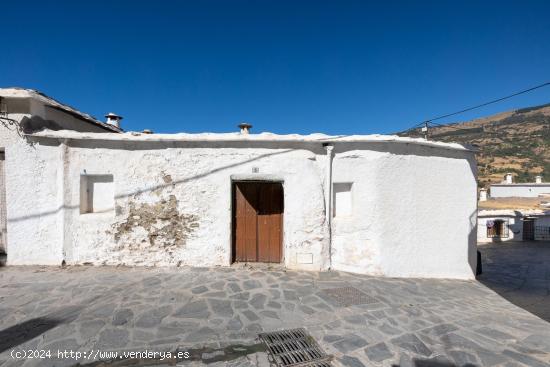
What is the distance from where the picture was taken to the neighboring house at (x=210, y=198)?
555cm

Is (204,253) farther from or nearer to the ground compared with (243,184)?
nearer to the ground

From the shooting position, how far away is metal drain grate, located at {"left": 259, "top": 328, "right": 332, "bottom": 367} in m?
2.79

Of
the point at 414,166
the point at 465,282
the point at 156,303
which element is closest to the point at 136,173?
the point at 156,303

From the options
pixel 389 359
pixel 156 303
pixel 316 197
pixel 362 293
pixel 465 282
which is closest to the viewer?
pixel 389 359

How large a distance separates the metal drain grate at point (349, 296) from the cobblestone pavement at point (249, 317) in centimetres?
9

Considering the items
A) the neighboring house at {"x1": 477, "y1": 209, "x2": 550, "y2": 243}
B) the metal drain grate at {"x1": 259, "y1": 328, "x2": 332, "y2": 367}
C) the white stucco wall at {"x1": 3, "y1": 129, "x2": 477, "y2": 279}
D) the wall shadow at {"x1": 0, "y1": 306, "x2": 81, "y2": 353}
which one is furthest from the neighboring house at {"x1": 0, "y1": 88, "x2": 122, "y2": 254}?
the neighboring house at {"x1": 477, "y1": 209, "x2": 550, "y2": 243}

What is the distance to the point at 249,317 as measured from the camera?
3.65 m

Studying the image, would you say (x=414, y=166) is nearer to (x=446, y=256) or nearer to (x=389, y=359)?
(x=446, y=256)

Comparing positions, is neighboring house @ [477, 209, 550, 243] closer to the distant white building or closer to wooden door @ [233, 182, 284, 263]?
wooden door @ [233, 182, 284, 263]

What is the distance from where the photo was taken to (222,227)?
18.6ft

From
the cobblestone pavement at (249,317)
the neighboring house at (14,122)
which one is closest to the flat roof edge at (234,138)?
the neighboring house at (14,122)

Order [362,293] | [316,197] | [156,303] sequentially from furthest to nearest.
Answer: [316,197] < [362,293] < [156,303]

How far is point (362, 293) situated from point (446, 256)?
3.16 m

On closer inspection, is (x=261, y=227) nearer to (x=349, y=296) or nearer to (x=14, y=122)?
(x=349, y=296)
